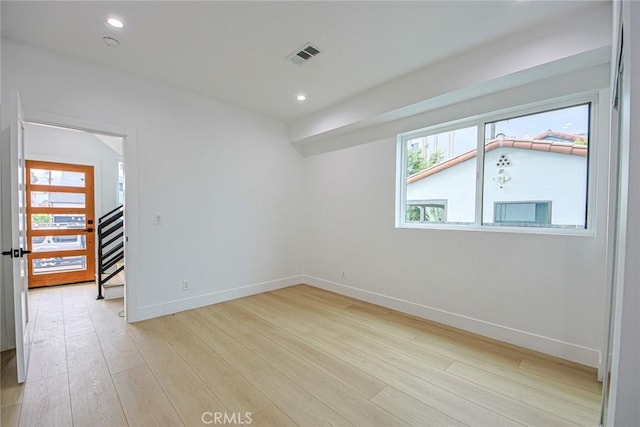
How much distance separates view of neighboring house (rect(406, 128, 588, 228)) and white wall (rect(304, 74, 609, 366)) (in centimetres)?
21

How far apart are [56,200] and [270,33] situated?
5200mm

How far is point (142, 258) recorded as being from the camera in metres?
3.20

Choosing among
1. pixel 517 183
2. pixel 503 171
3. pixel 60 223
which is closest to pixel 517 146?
pixel 503 171

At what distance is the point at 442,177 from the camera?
3365 millimetres

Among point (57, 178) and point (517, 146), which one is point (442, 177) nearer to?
point (517, 146)

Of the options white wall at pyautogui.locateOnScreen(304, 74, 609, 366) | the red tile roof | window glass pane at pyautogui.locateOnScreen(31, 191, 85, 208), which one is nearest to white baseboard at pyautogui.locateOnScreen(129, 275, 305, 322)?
white wall at pyautogui.locateOnScreen(304, 74, 609, 366)

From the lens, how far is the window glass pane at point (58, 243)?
4.67m

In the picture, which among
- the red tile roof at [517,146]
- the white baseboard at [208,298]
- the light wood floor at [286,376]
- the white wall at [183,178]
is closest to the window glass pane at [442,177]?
the red tile roof at [517,146]

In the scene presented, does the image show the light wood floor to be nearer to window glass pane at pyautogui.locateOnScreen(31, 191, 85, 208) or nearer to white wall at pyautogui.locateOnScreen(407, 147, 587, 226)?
white wall at pyautogui.locateOnScreen(407, 147, 587, 226)

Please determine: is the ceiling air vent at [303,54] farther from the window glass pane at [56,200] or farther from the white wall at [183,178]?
the window glass pane at [56,200]

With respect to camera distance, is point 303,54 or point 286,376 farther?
point 303,54

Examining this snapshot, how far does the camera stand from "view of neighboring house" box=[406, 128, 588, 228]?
8.11ft

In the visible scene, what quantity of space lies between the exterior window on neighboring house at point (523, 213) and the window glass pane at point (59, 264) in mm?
6841

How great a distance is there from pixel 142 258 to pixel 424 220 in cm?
352
